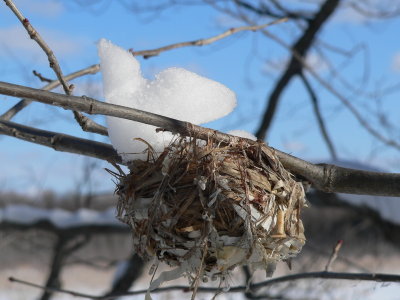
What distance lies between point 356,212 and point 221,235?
493cm

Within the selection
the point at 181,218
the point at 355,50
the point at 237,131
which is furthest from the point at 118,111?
the point at 355,50

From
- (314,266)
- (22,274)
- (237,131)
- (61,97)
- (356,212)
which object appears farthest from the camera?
(22,274)

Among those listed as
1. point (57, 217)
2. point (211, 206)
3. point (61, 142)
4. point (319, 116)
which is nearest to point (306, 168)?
point (211, 206)

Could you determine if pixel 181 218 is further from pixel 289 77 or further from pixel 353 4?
pixel 353 4

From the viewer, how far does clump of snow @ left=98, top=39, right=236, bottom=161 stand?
1324mm

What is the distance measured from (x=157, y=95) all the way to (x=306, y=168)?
0.40 metres

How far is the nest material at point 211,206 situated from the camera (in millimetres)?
1148

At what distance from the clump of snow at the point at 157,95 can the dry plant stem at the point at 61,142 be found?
0.42 feet

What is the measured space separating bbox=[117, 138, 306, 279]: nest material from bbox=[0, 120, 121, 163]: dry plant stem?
22 cm

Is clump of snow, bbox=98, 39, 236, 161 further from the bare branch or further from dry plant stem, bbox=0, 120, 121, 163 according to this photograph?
the bare branch

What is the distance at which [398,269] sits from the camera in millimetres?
9625

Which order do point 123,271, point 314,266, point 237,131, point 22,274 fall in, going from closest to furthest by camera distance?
point 237,131 → point 123,271 → point 314,266 → point 22,274

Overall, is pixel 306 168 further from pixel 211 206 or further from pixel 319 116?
pixel 319 116

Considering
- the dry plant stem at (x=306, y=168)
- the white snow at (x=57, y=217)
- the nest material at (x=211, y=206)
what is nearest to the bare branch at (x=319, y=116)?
the white snow at (x=57, y=217)
